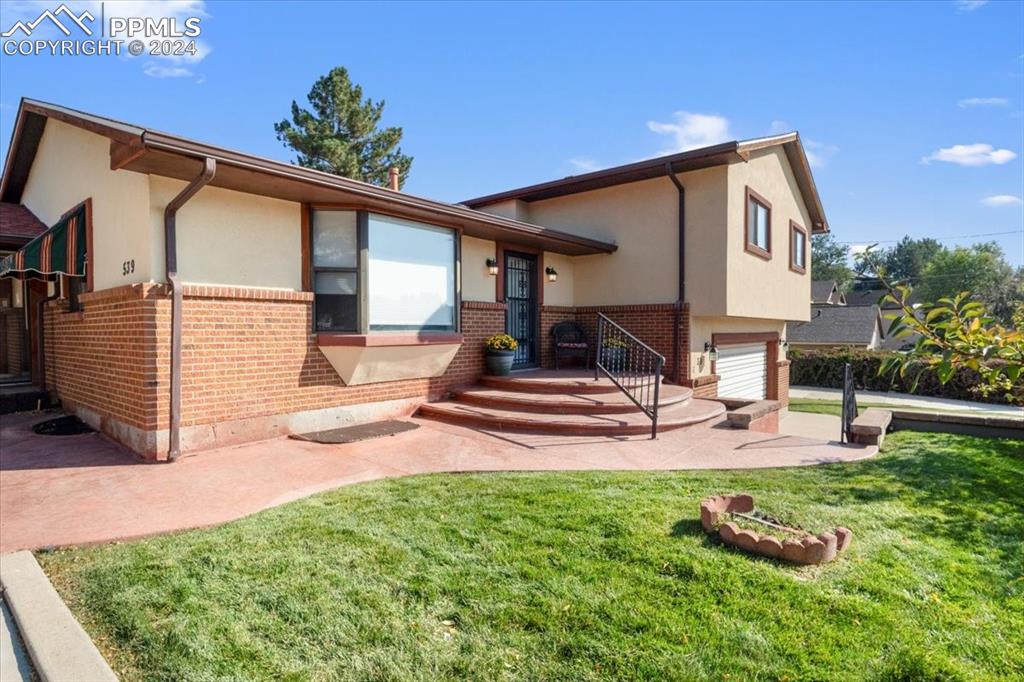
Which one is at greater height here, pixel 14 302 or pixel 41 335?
pixel 14 302

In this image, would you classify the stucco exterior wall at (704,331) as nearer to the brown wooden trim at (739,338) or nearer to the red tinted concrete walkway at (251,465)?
the brown wooden trim at (739,338)

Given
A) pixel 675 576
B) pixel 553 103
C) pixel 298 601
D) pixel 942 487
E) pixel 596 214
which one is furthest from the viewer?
pixel 553 103

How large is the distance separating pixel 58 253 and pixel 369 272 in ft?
15.1

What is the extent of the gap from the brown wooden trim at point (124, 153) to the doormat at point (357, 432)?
366cm

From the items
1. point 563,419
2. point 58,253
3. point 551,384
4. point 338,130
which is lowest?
point 563,419

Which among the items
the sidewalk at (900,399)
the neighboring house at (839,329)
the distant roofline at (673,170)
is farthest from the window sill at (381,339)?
the neighboring house at (839,329)

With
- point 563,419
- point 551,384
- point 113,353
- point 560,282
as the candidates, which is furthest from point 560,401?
point 113,353

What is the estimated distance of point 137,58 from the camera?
7578 millimetres

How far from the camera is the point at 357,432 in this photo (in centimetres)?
707

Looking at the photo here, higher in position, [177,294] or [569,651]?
[177,294]

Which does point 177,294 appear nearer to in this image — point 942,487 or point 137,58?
point 137,58

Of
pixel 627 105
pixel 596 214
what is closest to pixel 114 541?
pixel 596 214

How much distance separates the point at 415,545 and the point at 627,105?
1084 cm

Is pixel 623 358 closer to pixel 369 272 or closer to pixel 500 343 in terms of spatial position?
pixel 500 343
